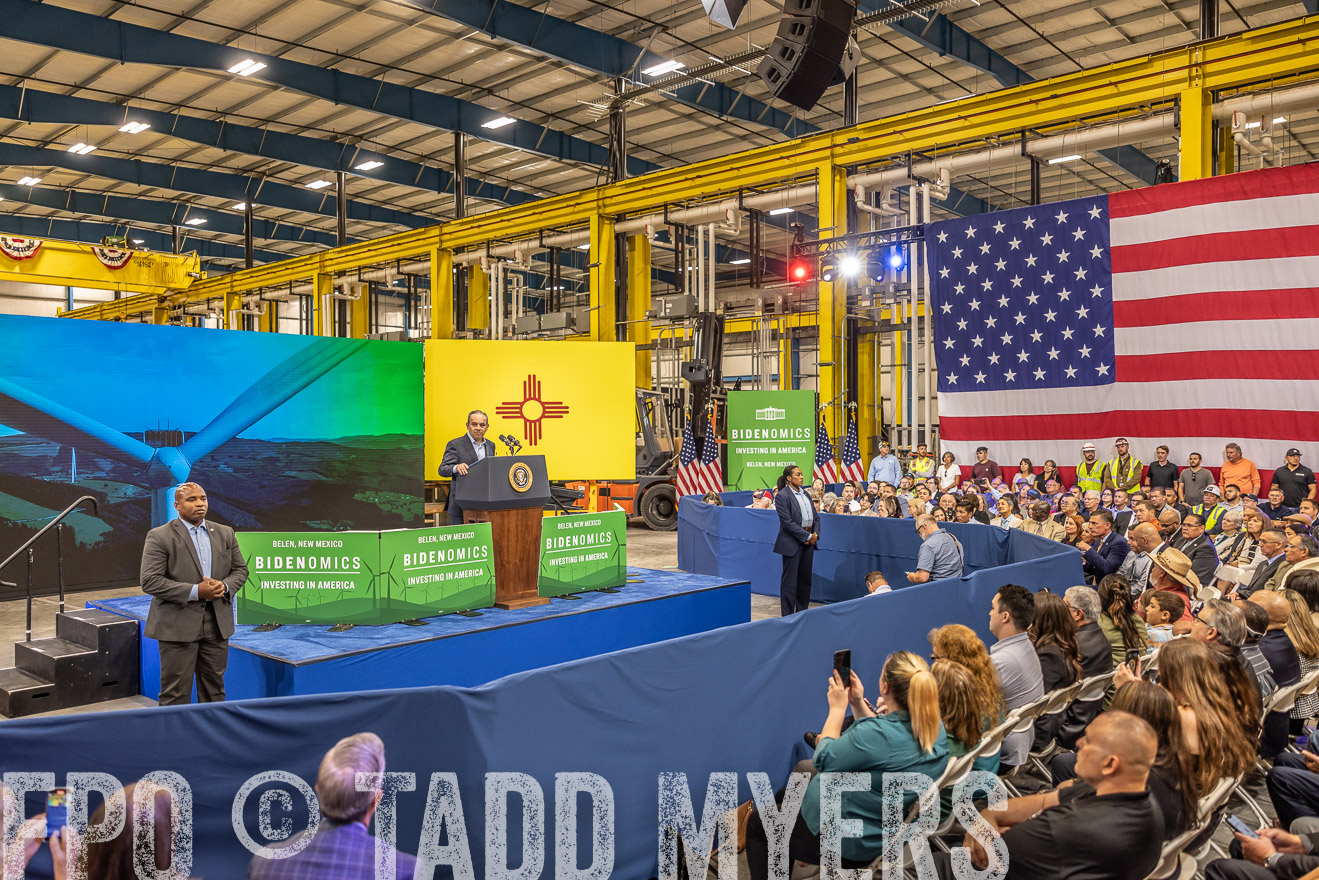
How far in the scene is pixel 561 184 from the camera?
26250 mm

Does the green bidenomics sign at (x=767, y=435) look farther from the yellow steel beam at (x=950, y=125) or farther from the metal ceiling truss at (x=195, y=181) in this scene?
the metal ceiling truss at (x=195, y=181)

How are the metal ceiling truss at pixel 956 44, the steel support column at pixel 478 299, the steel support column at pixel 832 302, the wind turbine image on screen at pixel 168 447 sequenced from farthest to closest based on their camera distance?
the steel support column at pixel 478 299 < the steel support column at pixel 832 302 < the metal ceiling truss at pixel 956 44 < the wind turbine image on screen at pixel 168 447

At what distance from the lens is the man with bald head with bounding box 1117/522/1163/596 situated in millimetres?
7593

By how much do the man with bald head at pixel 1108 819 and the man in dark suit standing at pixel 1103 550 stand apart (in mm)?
5591

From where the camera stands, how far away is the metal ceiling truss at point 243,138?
57.8 feet

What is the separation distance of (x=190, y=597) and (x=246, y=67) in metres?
13.2

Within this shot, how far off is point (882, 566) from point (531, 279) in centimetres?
2858

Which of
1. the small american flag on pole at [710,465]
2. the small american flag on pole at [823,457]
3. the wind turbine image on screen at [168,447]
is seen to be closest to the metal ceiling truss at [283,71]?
the wind turbine image on screen at [168,447]

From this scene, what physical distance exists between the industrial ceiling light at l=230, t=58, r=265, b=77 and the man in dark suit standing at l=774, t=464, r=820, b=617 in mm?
12318

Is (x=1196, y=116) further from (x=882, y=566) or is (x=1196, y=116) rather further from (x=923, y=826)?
(x=923, y=826)

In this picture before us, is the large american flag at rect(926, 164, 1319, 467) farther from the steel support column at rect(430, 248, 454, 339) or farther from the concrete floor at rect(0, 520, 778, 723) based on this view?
the steel support column at rect(430, 248, 454, 339)

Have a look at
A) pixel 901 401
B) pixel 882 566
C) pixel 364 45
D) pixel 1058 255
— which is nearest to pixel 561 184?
pixel 364 45

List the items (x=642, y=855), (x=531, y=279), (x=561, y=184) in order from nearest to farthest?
1. (x=642, y=855)
2. (x=561, y=184)
3. (x=531, y=279)

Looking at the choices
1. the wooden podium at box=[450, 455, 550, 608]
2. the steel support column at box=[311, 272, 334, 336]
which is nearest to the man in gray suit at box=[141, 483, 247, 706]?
the wooden podium at box=[450, 455, 550, 608]
